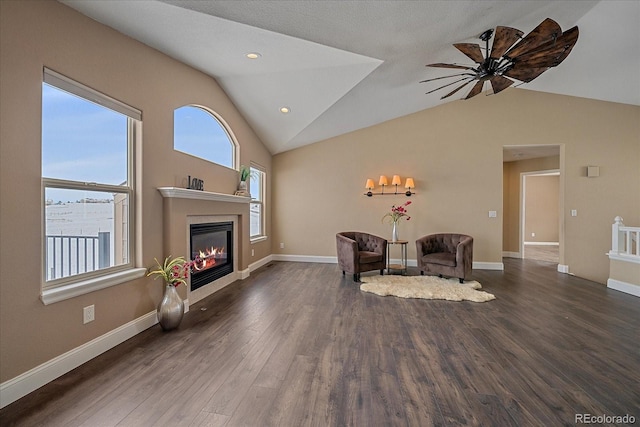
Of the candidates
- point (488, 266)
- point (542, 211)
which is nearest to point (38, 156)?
point (488, 266)

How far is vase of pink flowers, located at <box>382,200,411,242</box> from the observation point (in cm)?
567

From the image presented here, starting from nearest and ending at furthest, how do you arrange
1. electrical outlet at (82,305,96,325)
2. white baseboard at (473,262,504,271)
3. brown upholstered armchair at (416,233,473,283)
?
electrical outlet at (82,305,96,325) < brown upholstered armchair at (416,233,473,283) < white baseboard at (473,262,504,271)

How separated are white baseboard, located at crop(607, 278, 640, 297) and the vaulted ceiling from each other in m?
3.24

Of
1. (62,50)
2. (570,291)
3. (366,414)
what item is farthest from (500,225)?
(62,50)

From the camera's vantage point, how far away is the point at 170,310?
286cm

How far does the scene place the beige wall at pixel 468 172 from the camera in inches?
215

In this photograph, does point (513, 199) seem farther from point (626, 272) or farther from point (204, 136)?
point (204, 136)

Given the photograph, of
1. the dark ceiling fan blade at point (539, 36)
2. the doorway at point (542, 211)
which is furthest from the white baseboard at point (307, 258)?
the doorway at point (542, 211)

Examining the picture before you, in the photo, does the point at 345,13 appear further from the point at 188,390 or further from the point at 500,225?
the point at 500,225

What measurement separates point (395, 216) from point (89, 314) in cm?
488

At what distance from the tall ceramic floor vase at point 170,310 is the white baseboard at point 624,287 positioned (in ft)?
20.0

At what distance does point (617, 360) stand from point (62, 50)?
195 inches

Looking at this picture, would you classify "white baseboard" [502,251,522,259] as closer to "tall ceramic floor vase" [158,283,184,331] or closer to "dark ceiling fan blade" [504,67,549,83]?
"dark ceiling fan blade" [504,67,549,83]

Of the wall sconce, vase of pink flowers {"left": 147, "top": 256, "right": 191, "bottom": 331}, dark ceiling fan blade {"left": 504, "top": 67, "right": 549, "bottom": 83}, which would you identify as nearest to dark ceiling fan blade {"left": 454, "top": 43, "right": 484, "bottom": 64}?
dark ceiling fan blade {"left": 504, "top": 67, "right": 549, "bottom": 83}
